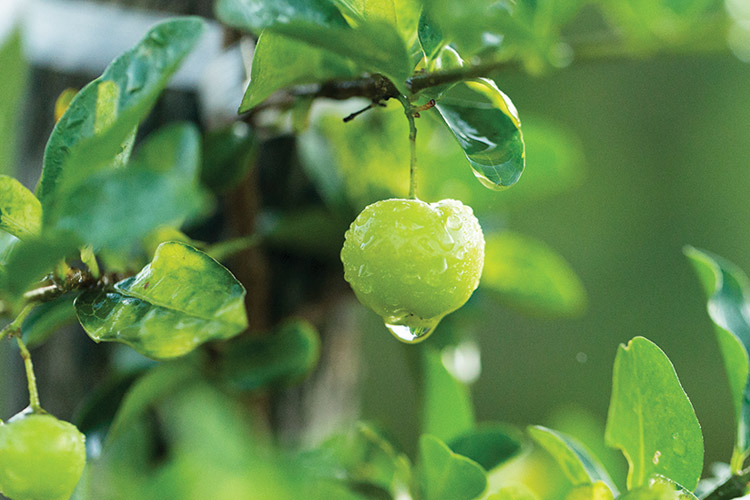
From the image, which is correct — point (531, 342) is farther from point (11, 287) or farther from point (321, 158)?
point (11, 287)

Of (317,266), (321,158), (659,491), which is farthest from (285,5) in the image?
(317,266)

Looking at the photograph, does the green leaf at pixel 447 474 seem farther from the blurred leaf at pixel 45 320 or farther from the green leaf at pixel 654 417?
the blurred leaf at pixel 45 320

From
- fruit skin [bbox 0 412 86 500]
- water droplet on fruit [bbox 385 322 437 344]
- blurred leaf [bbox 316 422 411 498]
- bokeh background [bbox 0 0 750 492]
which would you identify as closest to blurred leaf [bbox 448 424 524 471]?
blurred leaf [bbox 316 422 411 498]

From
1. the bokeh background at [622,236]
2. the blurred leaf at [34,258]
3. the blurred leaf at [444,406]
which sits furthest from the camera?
the bokeh background at [622,236]

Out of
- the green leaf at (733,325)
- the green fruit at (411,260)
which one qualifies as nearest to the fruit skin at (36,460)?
the green fruit at (411,260)

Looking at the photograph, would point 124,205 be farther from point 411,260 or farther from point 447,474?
point 447,474

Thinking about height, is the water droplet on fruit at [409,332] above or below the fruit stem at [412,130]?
below

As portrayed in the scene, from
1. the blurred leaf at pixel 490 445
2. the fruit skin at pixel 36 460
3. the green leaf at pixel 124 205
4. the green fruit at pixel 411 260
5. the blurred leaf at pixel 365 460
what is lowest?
the blurred leaf at pixel 365 460
